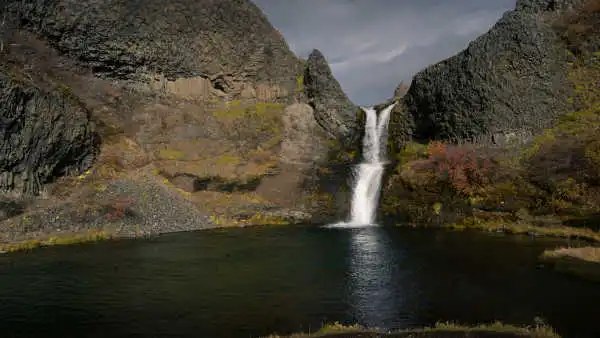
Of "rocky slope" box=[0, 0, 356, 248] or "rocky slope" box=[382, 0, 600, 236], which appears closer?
"rocky slope" box=[382, 0, 600, 236]

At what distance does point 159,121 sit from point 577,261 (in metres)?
53.1

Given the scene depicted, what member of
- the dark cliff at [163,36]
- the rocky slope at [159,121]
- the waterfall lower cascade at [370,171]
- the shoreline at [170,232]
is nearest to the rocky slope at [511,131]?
the shoreline at [170,232]

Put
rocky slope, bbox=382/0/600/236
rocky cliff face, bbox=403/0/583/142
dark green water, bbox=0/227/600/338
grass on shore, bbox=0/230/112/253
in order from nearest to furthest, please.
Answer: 1. dark green water, bbox=0/227/600/338
2. grass on shore, bbox=0/230/112/253
3. rocky slope, bbox=382/0/600/236
4. rocky cliff face, bbox=403/0/583/142

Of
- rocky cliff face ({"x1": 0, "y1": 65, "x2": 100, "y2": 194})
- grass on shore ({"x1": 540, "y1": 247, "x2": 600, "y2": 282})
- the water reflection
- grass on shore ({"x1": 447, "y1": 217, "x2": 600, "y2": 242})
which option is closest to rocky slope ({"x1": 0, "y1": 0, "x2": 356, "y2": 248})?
rocky cliff face ({"x1": 0, "y1": 65, "x2": 100, "y2": 194})

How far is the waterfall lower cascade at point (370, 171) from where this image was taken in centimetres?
5142

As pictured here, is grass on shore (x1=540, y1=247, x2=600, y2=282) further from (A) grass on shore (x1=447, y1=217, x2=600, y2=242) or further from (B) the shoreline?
(A) grass on shore (x1=447, y1=217, x2=600, y2=242)

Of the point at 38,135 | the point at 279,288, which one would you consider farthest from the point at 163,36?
the point at 279,288

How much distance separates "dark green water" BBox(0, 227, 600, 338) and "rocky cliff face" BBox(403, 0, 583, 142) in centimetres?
2169

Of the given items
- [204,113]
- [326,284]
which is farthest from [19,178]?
[326,284]

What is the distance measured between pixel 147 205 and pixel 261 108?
3025cm

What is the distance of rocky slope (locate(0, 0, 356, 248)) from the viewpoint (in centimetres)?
4394

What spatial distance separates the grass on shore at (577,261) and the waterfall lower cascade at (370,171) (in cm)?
2304

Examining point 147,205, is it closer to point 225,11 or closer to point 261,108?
point 261,108

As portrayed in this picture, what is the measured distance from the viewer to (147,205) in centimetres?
4616
